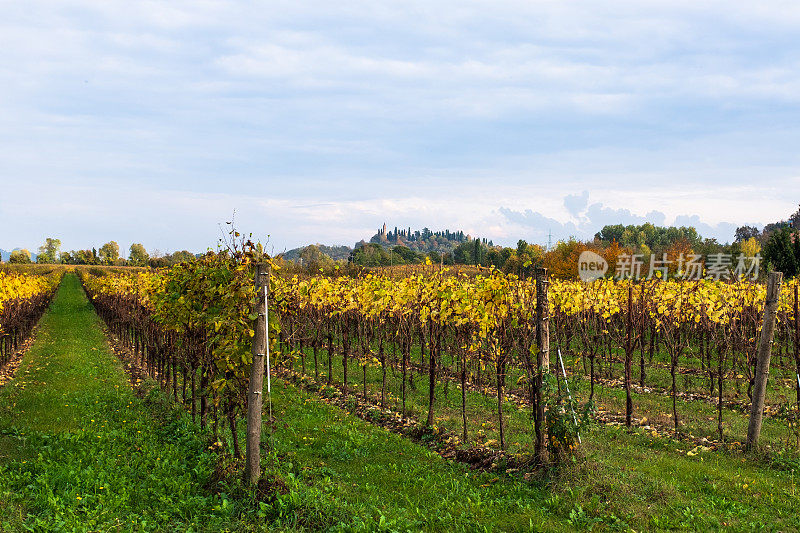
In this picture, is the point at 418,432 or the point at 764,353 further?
the point at 418,432

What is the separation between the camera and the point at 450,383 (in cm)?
1534

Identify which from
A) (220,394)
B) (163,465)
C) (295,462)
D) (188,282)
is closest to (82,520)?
(163,465)

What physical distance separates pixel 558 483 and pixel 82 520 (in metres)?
5.97

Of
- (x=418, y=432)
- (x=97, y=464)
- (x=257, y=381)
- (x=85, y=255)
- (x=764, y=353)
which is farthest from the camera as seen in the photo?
(x=85, y=255)

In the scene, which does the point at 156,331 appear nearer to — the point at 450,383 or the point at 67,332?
the point at 450,383

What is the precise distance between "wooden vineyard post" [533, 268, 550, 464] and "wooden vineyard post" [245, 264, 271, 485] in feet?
12.9

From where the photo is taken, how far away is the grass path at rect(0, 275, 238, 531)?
227 inches

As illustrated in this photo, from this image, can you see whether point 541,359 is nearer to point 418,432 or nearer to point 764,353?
point 418,432

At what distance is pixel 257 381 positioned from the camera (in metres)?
6.44

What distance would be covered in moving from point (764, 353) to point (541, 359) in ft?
15.7

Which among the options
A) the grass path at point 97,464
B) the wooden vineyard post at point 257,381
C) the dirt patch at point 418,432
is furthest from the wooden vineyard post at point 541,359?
the grass path at point 97,464

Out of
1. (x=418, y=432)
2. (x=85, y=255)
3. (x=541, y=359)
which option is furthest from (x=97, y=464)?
(x=85, y=255)

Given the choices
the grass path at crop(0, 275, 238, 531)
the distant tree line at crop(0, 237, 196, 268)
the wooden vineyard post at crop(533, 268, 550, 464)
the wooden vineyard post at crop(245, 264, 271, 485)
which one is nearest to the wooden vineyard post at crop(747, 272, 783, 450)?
the wooden vineyard post at crop(533, 268, 550, 464)

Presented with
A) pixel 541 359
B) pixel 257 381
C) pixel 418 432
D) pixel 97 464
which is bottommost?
pixel 418 432
